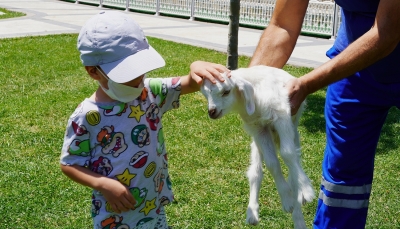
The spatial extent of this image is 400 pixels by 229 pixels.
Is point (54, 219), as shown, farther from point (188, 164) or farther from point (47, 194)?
point (188, 164)

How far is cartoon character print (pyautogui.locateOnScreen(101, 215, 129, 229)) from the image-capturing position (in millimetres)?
2721

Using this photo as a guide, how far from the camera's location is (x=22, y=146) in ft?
19.1

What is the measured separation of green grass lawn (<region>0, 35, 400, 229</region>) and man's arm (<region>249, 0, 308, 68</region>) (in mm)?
1538

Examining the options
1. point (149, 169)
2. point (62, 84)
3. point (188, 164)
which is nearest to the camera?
point (149, 169)

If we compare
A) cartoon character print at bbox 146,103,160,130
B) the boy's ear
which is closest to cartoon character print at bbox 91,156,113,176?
cartoon character print at bbox 146,103,160,130

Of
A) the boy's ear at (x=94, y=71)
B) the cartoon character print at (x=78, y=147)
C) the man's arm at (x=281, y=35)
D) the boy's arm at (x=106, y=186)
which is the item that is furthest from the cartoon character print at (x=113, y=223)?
the man's arm at (x=281, y=35)

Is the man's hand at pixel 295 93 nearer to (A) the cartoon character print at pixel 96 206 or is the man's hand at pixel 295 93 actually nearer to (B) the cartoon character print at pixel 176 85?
(B) the cartoon character print at pixel 176 85

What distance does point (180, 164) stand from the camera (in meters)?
5.46

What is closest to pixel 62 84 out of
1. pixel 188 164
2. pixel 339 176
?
pixel 188 164

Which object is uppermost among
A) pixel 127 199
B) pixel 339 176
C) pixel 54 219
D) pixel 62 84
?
pixel 127 199

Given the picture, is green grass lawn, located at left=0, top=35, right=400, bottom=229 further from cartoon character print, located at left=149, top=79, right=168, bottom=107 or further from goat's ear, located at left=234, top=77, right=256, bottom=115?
goat's ear, located at left=234, top=77, right=256, bottom=115

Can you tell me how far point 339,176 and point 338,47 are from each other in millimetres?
766

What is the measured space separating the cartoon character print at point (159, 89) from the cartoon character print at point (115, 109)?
0.74 ft

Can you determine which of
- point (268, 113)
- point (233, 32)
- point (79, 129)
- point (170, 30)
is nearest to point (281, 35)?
point (268, 113)
